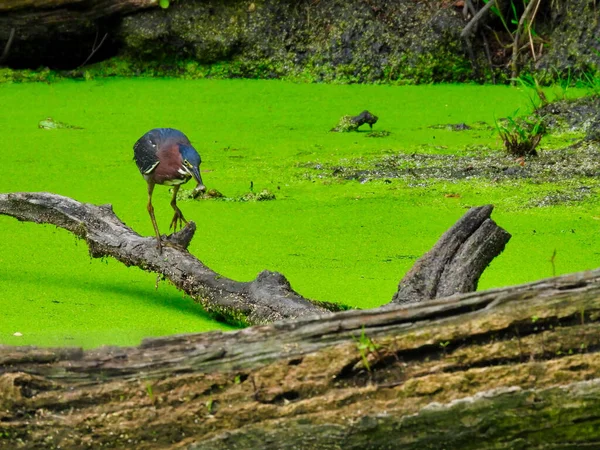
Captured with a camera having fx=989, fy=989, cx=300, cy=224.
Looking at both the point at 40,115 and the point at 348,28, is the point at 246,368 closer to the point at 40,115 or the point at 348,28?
the point at 40,115

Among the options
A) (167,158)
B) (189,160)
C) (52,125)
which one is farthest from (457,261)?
(52,125)

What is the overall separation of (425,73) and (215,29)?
1.48m

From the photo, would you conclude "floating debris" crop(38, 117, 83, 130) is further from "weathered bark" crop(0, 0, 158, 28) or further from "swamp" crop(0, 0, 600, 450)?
"weathered bark" crop(0, 0, 158, 28)

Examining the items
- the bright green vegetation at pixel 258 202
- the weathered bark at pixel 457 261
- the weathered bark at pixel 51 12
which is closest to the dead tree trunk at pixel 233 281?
the weathered bark at pixel 457 261

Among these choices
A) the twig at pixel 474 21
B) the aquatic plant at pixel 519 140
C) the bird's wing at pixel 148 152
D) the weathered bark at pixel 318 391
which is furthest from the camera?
the twig at pixel 474 21

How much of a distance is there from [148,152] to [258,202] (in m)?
0.88

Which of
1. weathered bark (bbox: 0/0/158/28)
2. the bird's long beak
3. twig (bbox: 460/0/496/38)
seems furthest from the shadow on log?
weathered bark (bbox: 0/0/158/28)

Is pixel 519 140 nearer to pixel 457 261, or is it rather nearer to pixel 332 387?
pixel 457 261

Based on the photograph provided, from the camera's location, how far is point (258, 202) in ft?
13.6

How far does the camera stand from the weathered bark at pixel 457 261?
2.52m

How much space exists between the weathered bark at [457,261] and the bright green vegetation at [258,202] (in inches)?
14.9

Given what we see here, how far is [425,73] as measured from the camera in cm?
659

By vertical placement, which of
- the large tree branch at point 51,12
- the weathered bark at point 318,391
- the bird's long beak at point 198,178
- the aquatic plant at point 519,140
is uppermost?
the large tree branch at point 51,12

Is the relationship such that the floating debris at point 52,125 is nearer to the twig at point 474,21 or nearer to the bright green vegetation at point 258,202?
the bright green vegetation at point 258,202
